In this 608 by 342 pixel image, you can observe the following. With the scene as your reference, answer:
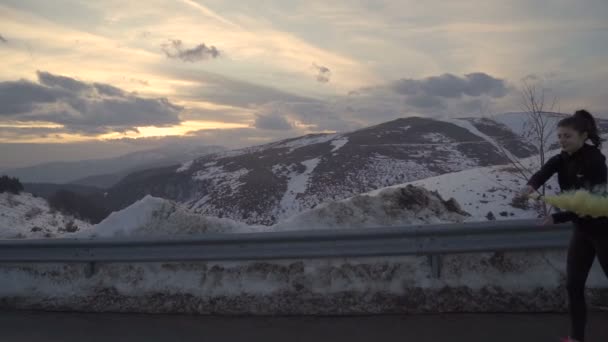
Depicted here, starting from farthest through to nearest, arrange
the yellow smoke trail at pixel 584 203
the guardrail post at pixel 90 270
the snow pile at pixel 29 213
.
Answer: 1. the snow pile at pixel 29 213
2. the guardrail post at pixel 90 270
3. the yellow smoke trail at pixel 584 203

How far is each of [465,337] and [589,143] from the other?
6.45ft

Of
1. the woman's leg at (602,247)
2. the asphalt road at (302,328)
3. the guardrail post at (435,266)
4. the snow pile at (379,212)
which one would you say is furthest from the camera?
the snow pile at (379,212)

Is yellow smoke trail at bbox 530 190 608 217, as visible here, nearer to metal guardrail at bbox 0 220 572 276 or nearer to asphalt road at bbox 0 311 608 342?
asphalt road at bbox 0 311 608 342

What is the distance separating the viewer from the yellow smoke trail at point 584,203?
11.3ft

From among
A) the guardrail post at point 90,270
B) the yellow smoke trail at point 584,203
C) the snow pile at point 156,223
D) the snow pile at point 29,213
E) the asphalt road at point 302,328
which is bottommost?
the snow pile at point 29,213

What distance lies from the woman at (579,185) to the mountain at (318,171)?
21.7m

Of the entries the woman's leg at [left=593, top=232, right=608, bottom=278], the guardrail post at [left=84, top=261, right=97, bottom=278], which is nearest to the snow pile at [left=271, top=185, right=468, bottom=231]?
the guardrail post at [left=84, top=261, right=97, bottom=278]

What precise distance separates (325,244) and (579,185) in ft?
8.38

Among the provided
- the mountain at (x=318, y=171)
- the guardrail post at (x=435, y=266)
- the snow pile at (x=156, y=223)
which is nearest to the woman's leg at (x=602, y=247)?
the guardrail post at (x=435, y=266)

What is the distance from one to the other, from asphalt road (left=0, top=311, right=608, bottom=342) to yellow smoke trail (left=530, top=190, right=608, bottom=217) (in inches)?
51.0

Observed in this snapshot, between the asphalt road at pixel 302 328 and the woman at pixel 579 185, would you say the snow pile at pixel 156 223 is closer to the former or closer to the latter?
the asphalt road at pixel 302 328

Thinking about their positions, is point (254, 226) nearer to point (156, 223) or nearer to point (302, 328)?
point (156, 223)

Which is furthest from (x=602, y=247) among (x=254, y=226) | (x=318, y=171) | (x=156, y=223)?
(x=318, y=171)

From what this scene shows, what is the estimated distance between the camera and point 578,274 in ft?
12.6
